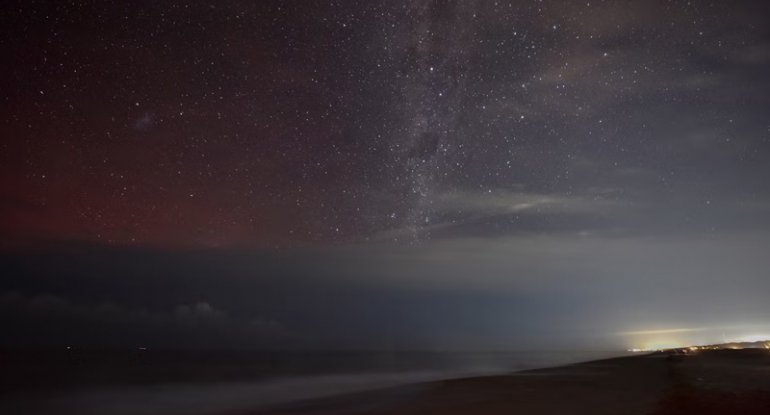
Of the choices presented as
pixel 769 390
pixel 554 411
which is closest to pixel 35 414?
pixel 554 411

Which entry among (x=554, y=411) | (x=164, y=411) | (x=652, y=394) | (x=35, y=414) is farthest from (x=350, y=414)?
(x=35, y=414)

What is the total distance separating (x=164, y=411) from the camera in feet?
78.3

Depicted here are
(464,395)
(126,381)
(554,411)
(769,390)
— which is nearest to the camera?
(554,411)

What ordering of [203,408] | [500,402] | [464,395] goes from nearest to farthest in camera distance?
1. [500,402]
2. [464,395]
3. [203,408]

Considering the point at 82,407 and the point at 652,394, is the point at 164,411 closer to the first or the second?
the point at 82,407

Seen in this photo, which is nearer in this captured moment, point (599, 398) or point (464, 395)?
point (599, 398)

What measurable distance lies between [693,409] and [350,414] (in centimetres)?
896

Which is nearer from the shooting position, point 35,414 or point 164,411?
point 164,411

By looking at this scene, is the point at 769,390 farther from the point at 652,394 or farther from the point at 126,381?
the point at 126,381

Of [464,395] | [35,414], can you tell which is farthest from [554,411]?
[35,414]

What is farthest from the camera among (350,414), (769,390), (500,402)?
(350,414)

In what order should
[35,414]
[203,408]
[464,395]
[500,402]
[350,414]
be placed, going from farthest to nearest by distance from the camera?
1. [35,414]
2. [203,408]
3. [464,395]
4. [350,414]
5. [500,402]

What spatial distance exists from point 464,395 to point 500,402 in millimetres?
2812

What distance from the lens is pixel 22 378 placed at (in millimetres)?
47250
